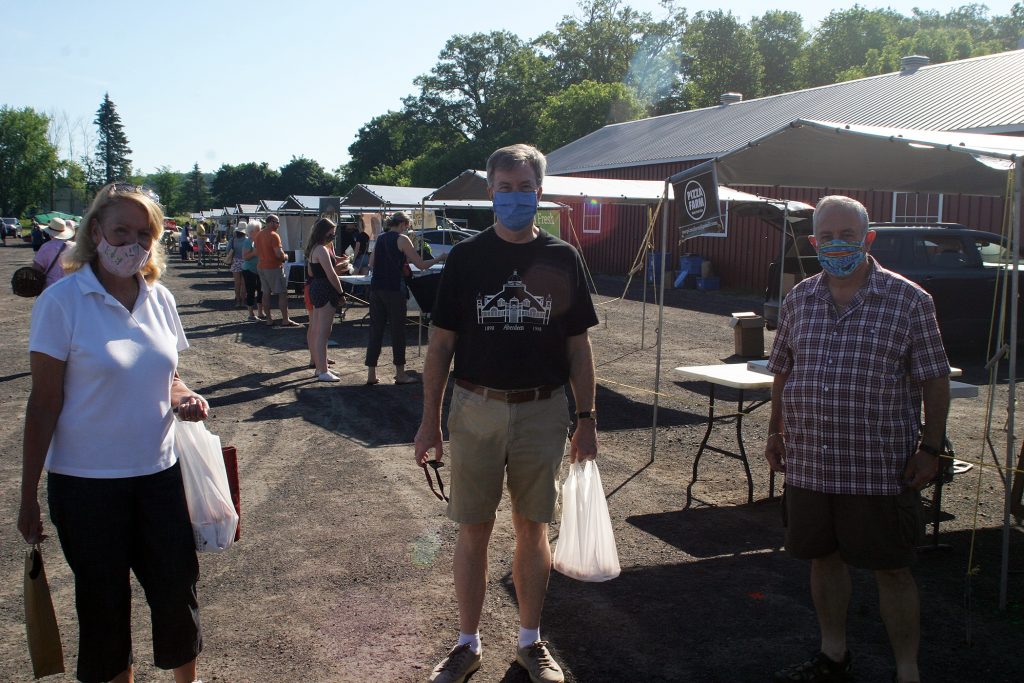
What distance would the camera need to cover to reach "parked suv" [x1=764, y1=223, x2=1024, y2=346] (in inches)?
453

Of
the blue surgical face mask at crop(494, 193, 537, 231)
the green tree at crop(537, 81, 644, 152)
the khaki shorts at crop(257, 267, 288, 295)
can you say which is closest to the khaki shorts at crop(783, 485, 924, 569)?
the blue surgical face mask at crop(494, 193, 537, 231)

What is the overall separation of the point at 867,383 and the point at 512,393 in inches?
50.6

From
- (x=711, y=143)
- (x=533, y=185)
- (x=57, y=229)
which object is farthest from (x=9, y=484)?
(x=711, y=143)

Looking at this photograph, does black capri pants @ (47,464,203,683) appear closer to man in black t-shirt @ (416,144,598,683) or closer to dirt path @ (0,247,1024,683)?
dirt path @ (0,247,1024,683)

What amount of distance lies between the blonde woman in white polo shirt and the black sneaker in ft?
7.16

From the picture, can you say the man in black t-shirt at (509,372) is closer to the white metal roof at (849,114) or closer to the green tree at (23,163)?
the white metal roof at (849,114)

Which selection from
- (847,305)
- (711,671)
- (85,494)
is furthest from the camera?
(711,671)

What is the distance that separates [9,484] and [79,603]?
3.90m

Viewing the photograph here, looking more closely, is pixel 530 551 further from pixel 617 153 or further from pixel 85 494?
pixel 617 153

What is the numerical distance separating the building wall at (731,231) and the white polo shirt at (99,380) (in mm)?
9890

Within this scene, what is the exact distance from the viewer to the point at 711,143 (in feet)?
82.1

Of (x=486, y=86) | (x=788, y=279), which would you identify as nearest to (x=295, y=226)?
(x=788, y=279)

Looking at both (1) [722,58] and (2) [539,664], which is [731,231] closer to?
(2) [539,664]

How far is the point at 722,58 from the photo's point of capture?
65.6m
